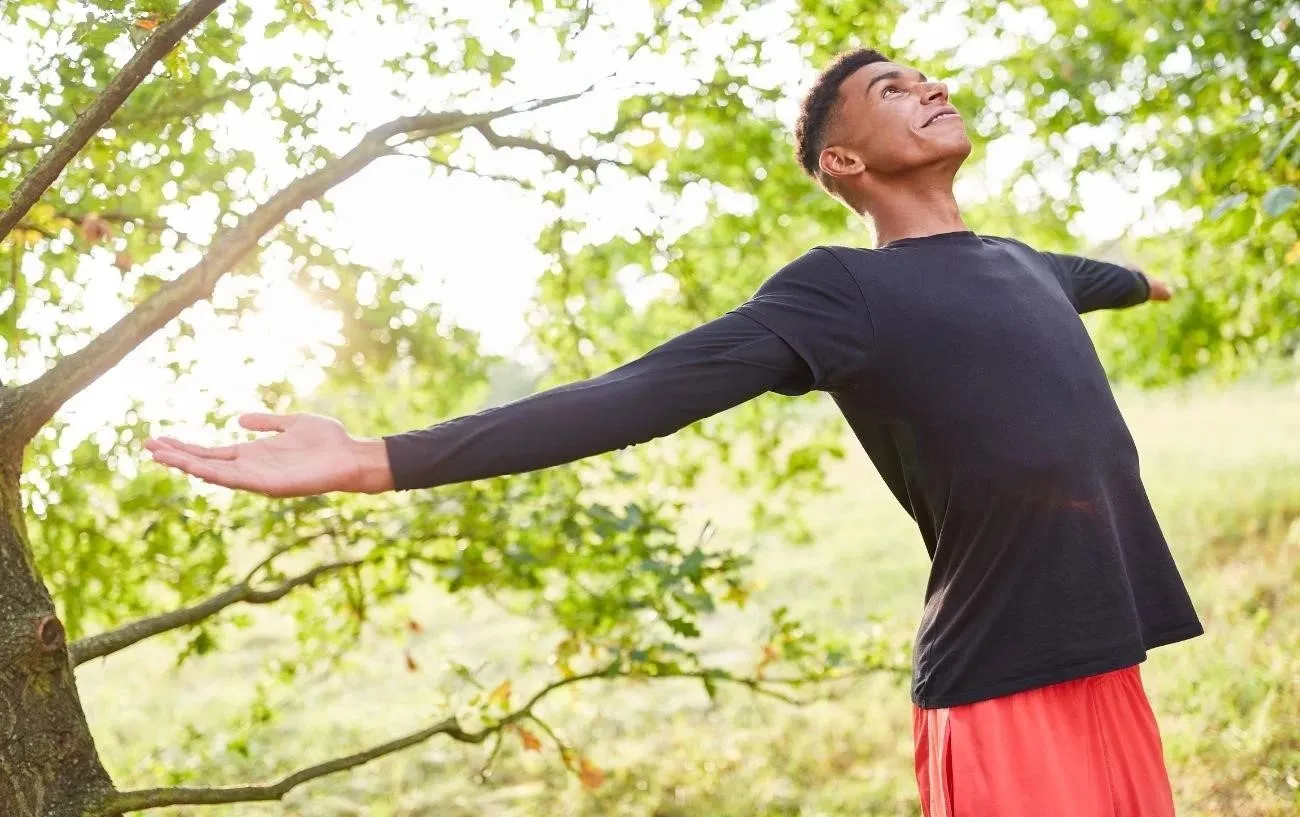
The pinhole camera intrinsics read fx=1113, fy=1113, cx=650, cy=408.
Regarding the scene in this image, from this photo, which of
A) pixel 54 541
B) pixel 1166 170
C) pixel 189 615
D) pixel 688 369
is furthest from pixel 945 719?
pixel 1166 170

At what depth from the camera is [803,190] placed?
409 centimetres

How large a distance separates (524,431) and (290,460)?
13.9 inches

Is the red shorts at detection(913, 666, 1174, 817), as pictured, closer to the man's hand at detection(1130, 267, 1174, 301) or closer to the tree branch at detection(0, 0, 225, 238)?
the man's hand at detection(1130, 267, 1174, 301)

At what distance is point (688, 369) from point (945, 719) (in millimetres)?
810

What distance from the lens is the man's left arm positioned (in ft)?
8.84

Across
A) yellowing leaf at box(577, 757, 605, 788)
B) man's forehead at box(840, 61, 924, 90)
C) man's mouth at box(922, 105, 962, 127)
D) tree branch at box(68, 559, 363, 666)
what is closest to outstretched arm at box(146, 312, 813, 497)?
man's mouth at box(922, 105, 962, 127)

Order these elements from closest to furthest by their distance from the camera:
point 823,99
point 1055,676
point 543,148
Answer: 1. point 1055,676
2. point 823,99
3. point 543,148

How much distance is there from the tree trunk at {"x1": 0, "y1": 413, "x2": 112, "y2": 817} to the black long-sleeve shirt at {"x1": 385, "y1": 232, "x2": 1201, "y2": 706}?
1.26 m

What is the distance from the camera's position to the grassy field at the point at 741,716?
16.7 ft

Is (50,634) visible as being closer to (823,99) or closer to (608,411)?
(608,411)

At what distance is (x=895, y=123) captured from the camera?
7.66ft

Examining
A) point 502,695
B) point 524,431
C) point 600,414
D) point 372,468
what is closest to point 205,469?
point 372,468

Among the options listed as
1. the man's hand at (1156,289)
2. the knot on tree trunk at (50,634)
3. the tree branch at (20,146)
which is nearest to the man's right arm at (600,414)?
the knot on tree trunk at (50,634)

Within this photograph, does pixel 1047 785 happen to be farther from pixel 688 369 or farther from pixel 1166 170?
pixel 1166 170
